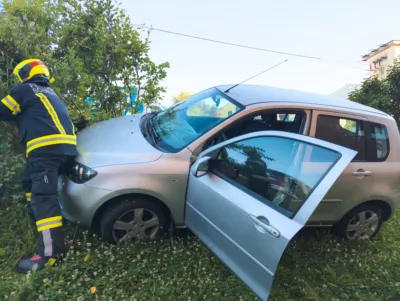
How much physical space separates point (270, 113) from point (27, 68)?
232cm

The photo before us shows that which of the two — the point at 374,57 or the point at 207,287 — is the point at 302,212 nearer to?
the point at 207,287

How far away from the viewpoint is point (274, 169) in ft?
8.55

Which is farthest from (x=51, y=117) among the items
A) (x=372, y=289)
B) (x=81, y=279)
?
(x=372, y=289)

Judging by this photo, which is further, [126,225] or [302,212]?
[126,225]

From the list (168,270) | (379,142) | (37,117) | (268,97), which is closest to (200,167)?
(168,270)

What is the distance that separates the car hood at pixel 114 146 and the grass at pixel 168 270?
0.71m

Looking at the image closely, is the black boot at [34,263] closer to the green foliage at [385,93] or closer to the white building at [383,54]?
the green foliage at [385,93]

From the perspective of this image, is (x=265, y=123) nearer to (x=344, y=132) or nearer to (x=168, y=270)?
(x=344, y=132)

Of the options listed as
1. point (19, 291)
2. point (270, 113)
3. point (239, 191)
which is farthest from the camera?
point (270, 113)

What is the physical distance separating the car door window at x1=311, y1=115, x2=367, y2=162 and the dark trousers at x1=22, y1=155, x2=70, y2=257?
2566 millimetres

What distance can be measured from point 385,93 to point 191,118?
7972 mm

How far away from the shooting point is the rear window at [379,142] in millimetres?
3789

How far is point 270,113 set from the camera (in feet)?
11.7

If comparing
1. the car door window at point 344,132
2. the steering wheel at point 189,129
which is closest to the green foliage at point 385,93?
the car door window at point 344,132
